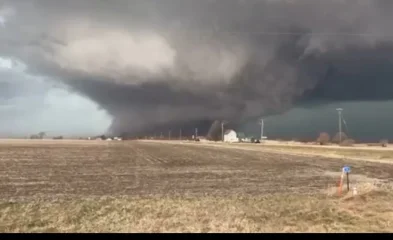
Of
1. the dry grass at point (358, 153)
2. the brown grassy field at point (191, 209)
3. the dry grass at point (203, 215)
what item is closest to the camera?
the dry grass at point (203, 215)

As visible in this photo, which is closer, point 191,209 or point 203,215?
point 203,215

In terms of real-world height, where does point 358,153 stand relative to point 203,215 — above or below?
above

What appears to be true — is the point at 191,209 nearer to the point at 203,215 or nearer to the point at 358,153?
the point at 203,215

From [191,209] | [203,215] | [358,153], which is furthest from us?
[358,153]

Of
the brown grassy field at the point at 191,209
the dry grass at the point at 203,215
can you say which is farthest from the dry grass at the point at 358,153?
the dry grass at the point at 203,215

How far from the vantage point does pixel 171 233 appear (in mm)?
13914

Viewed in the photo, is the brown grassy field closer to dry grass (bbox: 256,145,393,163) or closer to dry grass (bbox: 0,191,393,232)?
dry grass (bbox: 0,191,393,232)

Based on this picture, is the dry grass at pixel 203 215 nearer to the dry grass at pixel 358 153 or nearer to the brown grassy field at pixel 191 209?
the brown grassy field at pixel 191 209

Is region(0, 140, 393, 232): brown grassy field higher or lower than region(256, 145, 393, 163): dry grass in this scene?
lower

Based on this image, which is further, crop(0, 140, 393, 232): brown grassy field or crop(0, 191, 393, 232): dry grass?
crop(0, 140, 393, 232): brown grassy field

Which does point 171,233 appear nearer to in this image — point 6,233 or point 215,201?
point 6,233

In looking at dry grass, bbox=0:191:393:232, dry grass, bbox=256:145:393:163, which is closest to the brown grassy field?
dry grass, bbox=0:191:393:232

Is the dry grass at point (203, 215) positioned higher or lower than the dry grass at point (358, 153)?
lower

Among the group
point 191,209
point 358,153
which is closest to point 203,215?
point 191,209
